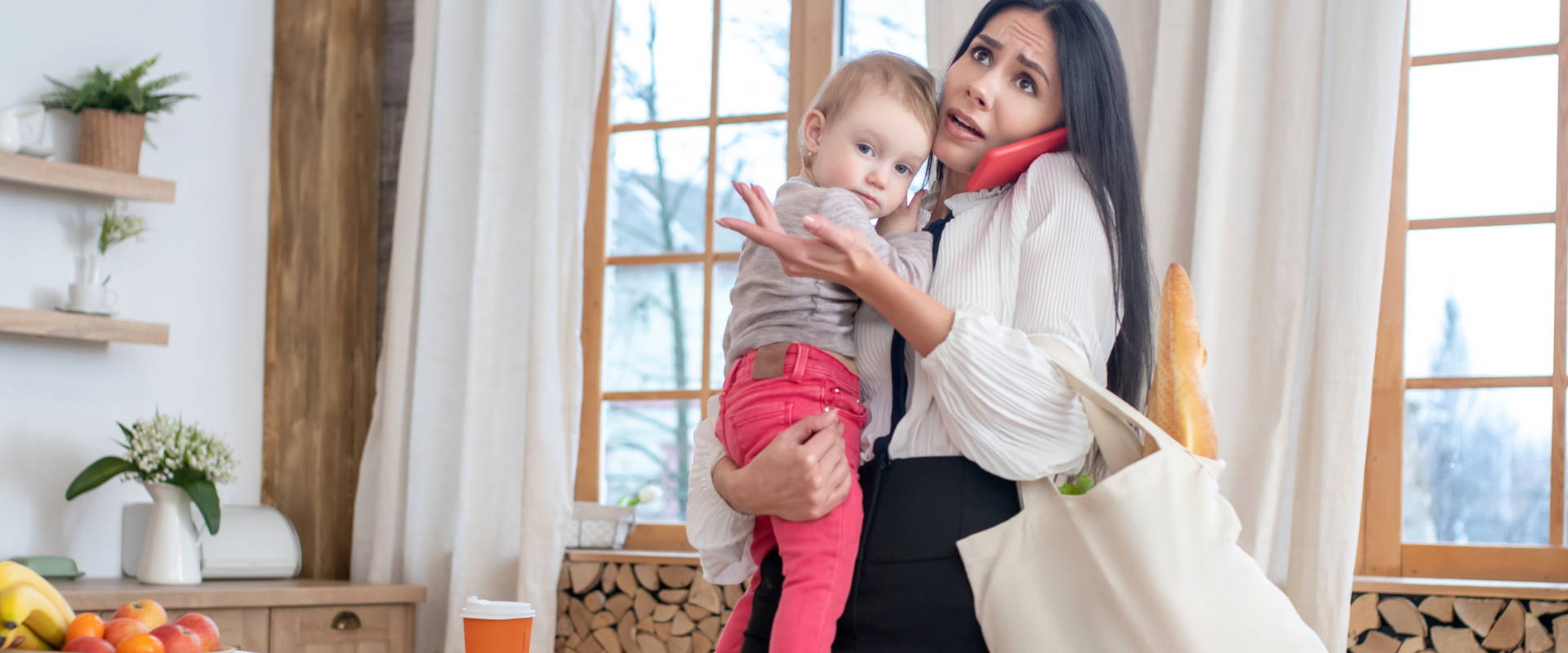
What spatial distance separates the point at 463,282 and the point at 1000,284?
2739 millimetres

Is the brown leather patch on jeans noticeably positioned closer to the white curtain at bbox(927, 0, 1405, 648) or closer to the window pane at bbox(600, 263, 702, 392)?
the white curtain at bbox(927, 0, 1405, 648)

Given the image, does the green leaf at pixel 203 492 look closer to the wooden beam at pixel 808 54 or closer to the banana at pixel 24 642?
the wooden beam at pixel 808 54

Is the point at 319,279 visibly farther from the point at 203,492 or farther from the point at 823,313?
the point at 823,313

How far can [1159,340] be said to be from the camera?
50.3 inches

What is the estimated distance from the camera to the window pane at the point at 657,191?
12.7ft

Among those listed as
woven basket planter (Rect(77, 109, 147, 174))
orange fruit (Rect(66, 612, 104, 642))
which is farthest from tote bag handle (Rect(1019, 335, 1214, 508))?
woven basket planter (Rect(77, 109, 147, 174))

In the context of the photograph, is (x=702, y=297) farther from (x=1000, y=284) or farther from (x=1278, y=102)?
(x=1000, y=284)

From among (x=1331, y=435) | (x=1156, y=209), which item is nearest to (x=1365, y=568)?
(x=1331, y=435)

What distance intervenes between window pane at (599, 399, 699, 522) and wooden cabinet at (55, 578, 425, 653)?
2.03ft

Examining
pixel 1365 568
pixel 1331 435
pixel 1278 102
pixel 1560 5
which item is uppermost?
pixel 1560 5

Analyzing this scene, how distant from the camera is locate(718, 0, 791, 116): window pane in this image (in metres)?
3.79

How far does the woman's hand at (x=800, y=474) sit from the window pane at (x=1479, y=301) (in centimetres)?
211

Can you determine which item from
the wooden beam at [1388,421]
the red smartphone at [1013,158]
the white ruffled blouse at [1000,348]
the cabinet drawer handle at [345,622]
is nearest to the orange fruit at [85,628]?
the white ruffled blouse at [1000,348]

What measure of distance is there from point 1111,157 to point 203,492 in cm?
264
